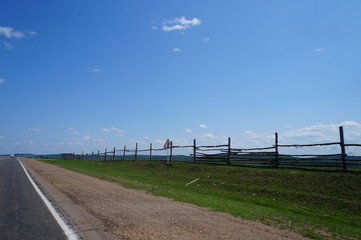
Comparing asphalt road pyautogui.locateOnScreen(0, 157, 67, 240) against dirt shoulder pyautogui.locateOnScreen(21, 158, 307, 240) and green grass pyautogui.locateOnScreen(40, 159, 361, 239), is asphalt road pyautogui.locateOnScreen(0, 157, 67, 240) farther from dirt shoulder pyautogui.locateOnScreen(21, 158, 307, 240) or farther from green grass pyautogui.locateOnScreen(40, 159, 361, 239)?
green grass pyautogui.locateOnScreen(40, 159, 361, 239)

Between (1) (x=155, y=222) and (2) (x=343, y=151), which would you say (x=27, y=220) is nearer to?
(1) (x=155, y=222)

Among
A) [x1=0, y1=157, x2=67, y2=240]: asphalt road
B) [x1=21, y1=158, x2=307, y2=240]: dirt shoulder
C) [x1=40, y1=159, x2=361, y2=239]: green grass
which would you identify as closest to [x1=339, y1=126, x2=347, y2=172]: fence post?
[x1=40, y1=159, x2=361, y2=239]: green grass

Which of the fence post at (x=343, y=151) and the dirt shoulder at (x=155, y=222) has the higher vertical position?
the fence post at (x=343, y=151)

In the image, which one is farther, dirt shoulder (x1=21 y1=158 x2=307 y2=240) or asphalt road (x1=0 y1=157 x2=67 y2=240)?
dirt shoulder (x1=21 y1=158 x2=307 y2=240)

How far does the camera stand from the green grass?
7566mm

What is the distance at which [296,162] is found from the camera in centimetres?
1753

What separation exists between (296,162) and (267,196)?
6506mm

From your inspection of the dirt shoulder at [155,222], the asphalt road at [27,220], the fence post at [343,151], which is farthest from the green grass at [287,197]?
the asphalt road at [27,220]

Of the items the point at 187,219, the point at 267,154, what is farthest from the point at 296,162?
the point at 187,219

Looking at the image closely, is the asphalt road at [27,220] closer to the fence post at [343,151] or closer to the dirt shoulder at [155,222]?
the dirt shoulder at [155,222]

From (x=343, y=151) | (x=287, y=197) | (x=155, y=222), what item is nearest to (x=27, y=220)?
(x=155, y=222)

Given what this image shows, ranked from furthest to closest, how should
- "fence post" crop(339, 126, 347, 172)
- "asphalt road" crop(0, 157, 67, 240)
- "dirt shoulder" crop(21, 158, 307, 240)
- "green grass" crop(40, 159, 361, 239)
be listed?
"fence post" crop(339, 126, 347, 172) < "green grass" crop(40, 159, 361, 239) < "dirt shoulder" crop(21, 158, 307, 240) < "asphalt road" crop(0, 157, 67, 240)

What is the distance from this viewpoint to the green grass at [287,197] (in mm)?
7566

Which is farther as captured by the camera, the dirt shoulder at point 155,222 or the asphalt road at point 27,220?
the dirt shoulder at point 155,222
